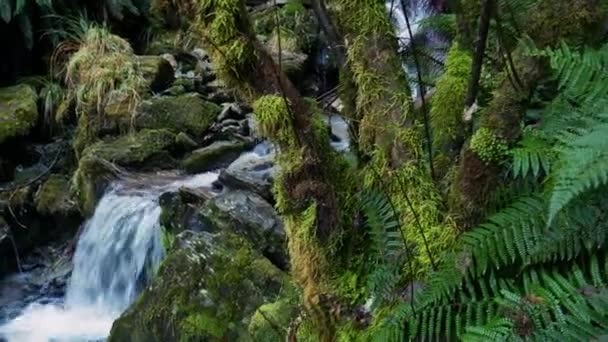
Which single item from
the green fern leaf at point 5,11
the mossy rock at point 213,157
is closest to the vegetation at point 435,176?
the mossy rock at point 213,157

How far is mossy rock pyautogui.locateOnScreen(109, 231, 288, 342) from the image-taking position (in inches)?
134

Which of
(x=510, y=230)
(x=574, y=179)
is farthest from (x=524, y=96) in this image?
(x=574, y=179)

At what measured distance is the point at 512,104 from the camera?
188 centimetres

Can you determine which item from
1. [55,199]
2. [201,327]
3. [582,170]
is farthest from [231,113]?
[582,170]

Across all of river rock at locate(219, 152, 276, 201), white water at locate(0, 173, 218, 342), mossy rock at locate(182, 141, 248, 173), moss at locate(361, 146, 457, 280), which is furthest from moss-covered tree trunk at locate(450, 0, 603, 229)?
mossy rock at locate(182, 141, 248, 173)

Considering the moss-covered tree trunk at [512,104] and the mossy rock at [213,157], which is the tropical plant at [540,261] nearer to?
the moss-covered tree trunk at [512,104]

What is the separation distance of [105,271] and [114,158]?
1304mm

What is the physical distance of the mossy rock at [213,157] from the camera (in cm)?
709

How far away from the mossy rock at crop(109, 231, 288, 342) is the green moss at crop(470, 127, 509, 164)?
164cm

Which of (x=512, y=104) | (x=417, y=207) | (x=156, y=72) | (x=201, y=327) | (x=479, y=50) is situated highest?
(x=156, y=72)

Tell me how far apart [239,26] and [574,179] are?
1.27 metres

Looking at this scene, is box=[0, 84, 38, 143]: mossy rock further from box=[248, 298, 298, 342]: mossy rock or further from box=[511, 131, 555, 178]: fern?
box=[511, 131, 555, 178]: fern

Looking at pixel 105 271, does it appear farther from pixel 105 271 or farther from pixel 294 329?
pixel 294 329

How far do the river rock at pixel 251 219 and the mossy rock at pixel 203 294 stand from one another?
0.61 m
